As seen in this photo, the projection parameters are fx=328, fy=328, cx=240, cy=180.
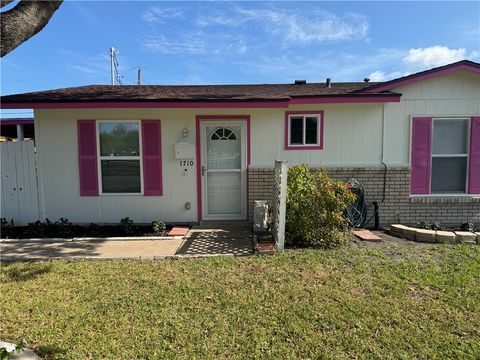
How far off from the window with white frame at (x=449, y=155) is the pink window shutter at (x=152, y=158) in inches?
241

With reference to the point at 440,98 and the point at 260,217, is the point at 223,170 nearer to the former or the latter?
the point at 260,217

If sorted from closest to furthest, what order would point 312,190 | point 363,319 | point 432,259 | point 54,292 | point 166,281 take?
point 363,319
point 54,292
point 166,281
point 432,259
point 312,190

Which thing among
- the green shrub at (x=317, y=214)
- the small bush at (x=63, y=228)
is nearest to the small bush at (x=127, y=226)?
the small bush at (x=63, y=228)

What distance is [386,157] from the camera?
7375 millimetres

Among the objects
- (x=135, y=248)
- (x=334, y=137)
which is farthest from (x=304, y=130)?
(x=135, y=248)

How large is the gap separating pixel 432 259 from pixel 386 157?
9.52 feet

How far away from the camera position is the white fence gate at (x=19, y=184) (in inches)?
291

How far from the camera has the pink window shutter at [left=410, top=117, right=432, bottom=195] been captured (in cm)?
723

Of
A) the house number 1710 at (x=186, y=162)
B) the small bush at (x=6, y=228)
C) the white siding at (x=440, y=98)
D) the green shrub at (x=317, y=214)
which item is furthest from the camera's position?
the house number 1710 at (x=186, y=162)

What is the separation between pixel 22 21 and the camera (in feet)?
8.38

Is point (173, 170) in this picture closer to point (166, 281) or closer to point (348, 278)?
point (166, 281)

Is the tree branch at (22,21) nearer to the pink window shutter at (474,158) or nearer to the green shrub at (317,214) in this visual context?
the green shrub at (317,214)

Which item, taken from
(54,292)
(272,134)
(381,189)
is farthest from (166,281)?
(381,189)

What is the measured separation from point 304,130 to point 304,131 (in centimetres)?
2
